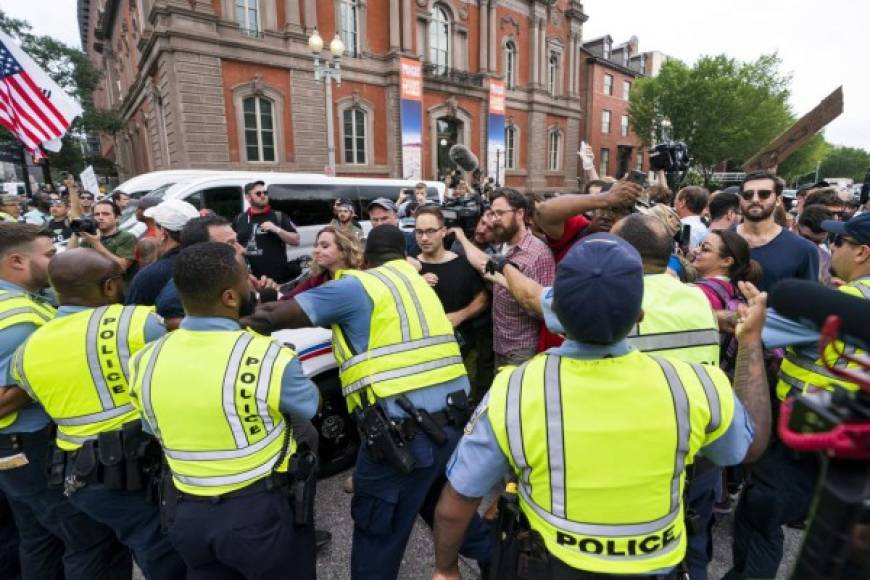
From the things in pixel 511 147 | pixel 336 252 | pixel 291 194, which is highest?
pixel 511 147

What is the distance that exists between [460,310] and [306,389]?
177cm

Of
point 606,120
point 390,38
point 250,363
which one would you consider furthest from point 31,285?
point 606,120

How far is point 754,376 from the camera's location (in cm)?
146

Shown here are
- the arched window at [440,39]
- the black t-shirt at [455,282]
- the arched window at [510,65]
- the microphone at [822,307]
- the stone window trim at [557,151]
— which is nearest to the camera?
the microphone at [822,307]

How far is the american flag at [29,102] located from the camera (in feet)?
19.0

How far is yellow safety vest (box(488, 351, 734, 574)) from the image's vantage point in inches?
44.5

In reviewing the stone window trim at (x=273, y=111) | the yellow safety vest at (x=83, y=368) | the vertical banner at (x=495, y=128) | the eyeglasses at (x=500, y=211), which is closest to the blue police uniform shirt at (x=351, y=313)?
the yellow safety vest at (x=83, y=368)

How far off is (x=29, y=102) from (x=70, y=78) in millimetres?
29015

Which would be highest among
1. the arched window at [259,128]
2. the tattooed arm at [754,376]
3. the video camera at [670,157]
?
the arched window at [259,128]

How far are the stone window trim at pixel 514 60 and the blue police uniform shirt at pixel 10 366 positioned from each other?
27319mm

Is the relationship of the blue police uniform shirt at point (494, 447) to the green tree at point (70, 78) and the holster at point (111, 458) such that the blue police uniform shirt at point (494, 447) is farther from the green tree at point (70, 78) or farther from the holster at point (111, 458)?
the green tree at point (70, 78)

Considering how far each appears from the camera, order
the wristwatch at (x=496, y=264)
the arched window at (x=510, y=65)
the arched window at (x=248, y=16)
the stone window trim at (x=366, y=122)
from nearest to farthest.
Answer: the wristwatch at (x=496, y=264) → the arched window at (x=248, y=16) → the stone window trim at (x=366, y=122) → the arched window at (x=510, y=65)

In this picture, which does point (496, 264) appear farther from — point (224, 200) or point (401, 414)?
point (224, 200)

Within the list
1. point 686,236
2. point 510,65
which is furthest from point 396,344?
point 510,65
